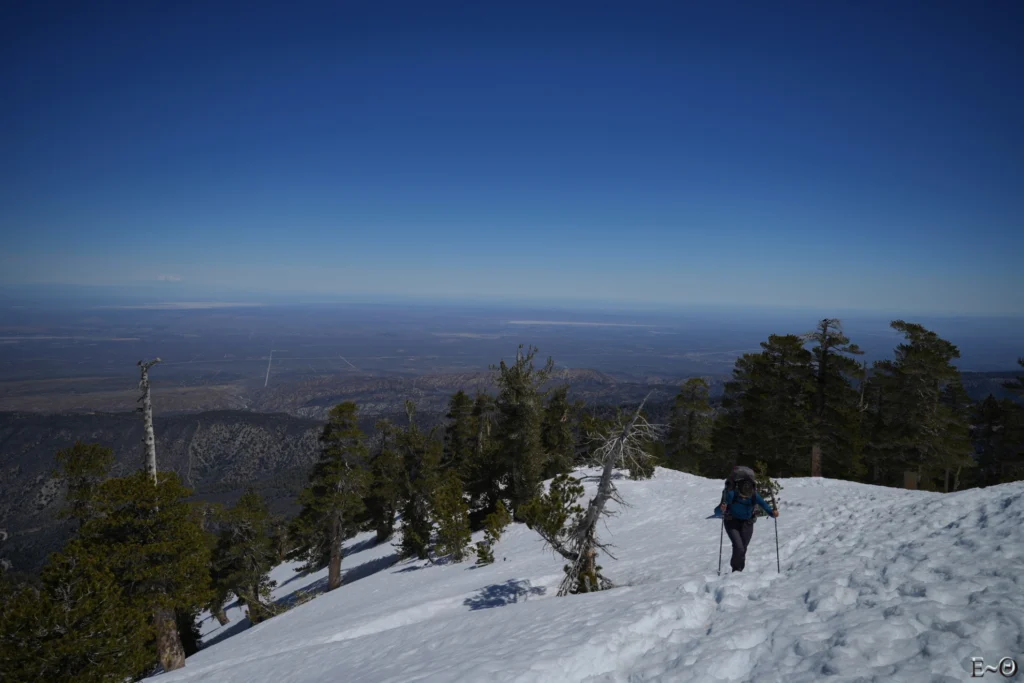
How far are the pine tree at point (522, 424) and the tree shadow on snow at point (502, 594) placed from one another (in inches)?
348

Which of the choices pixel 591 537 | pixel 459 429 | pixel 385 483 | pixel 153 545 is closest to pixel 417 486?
pixel 385 483

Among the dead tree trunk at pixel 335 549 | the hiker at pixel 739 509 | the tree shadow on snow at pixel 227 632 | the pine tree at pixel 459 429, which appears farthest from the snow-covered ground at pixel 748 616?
the pine tree at pixel 459 429

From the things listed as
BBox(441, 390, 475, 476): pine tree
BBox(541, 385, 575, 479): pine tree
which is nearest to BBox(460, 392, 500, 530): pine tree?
BBox(541, 385, 575, 479): pine tree

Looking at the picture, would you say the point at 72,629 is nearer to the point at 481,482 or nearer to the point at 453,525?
the point at 453,525

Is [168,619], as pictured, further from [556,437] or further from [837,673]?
[556,437]

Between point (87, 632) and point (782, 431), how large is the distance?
2910 centimetres

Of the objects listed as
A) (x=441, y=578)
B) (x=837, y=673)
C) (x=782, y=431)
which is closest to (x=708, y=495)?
(x=782, y=431)

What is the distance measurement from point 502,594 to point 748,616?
819cm

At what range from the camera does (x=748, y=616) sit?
6922 millimetres

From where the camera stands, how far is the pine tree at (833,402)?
23594mm

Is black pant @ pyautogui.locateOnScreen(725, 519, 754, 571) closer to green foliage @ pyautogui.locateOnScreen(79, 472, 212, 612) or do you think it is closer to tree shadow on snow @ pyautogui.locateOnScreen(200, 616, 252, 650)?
green foliage @ pyautogui.locateOnScreen(79, 472, 212, 612)

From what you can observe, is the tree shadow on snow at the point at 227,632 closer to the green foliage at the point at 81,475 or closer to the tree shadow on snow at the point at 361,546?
the tree shadow on snow at the point at 361,546

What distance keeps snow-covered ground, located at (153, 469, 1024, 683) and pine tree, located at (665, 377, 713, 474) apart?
750 inches

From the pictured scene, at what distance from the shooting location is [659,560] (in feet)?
42.7
